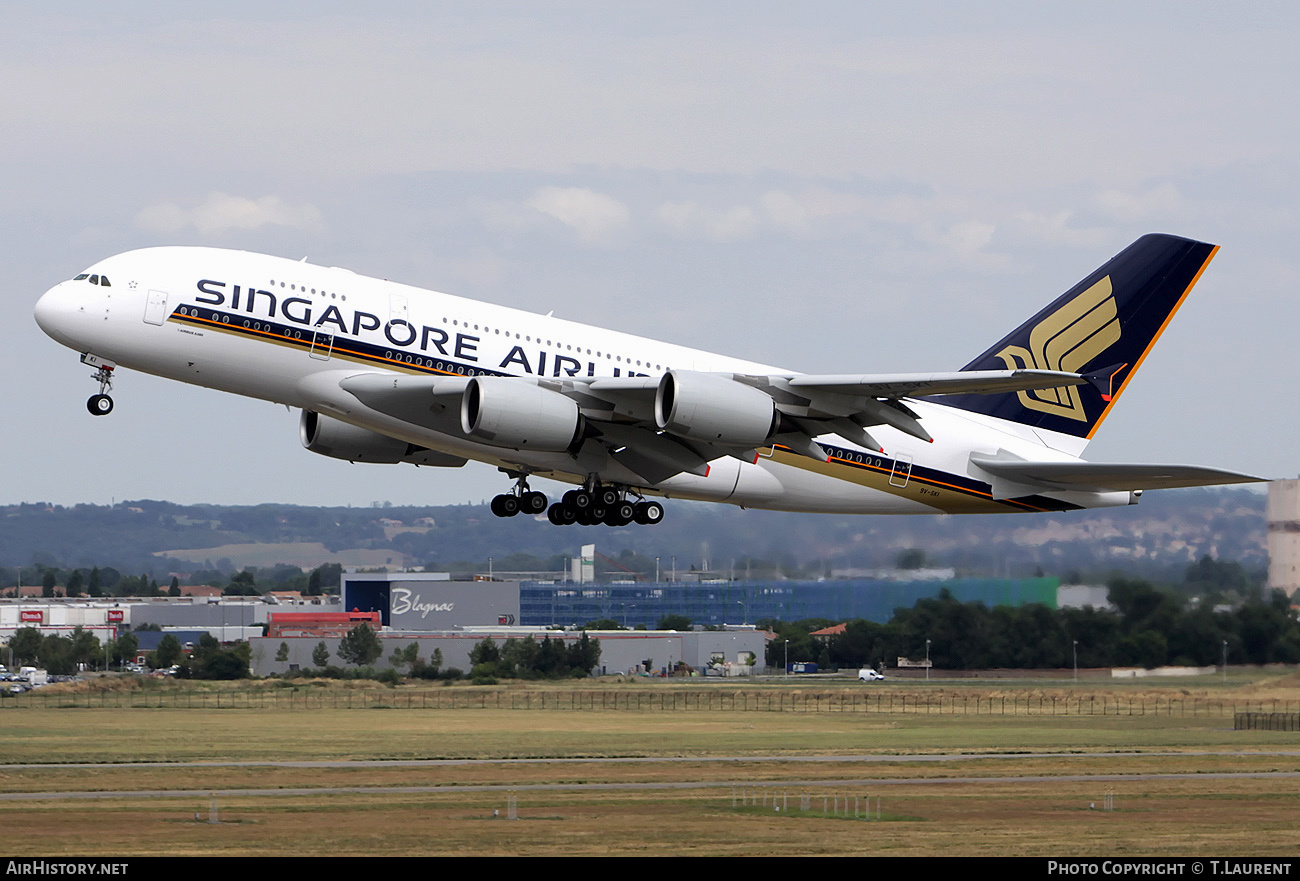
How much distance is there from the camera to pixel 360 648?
10269 centimetres

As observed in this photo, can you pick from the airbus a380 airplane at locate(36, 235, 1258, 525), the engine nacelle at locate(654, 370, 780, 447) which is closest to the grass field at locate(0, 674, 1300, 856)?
the airbus a380 airplane at locate(36, 235, 1258, 525)

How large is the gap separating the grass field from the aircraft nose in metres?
10.5

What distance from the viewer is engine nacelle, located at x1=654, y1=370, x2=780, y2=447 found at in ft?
114

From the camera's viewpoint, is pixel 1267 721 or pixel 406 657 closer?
pixel 1267 721

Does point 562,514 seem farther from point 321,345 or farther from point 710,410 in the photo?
point 321,345

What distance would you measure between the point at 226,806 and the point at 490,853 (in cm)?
1060

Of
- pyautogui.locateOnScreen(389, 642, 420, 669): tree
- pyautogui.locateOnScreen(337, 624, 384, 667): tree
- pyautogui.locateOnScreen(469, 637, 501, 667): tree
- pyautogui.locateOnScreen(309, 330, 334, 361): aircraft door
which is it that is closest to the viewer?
pyautogui.locateOnScreen(309, 330, 334, 361): aircraft door

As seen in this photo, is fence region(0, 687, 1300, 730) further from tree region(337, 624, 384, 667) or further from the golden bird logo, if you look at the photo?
the golden bird logo

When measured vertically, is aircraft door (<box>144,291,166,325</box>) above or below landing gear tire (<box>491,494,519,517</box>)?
above

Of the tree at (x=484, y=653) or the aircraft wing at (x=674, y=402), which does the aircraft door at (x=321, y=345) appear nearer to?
the aircraft wing at (x=674, y=402)

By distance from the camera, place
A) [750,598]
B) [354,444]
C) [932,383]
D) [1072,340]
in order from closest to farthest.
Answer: [932,383] → [354,444] → [1072,340] → [750,598]

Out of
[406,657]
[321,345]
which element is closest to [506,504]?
[321,345]

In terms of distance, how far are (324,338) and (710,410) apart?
816 cm

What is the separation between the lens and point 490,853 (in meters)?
35.0
